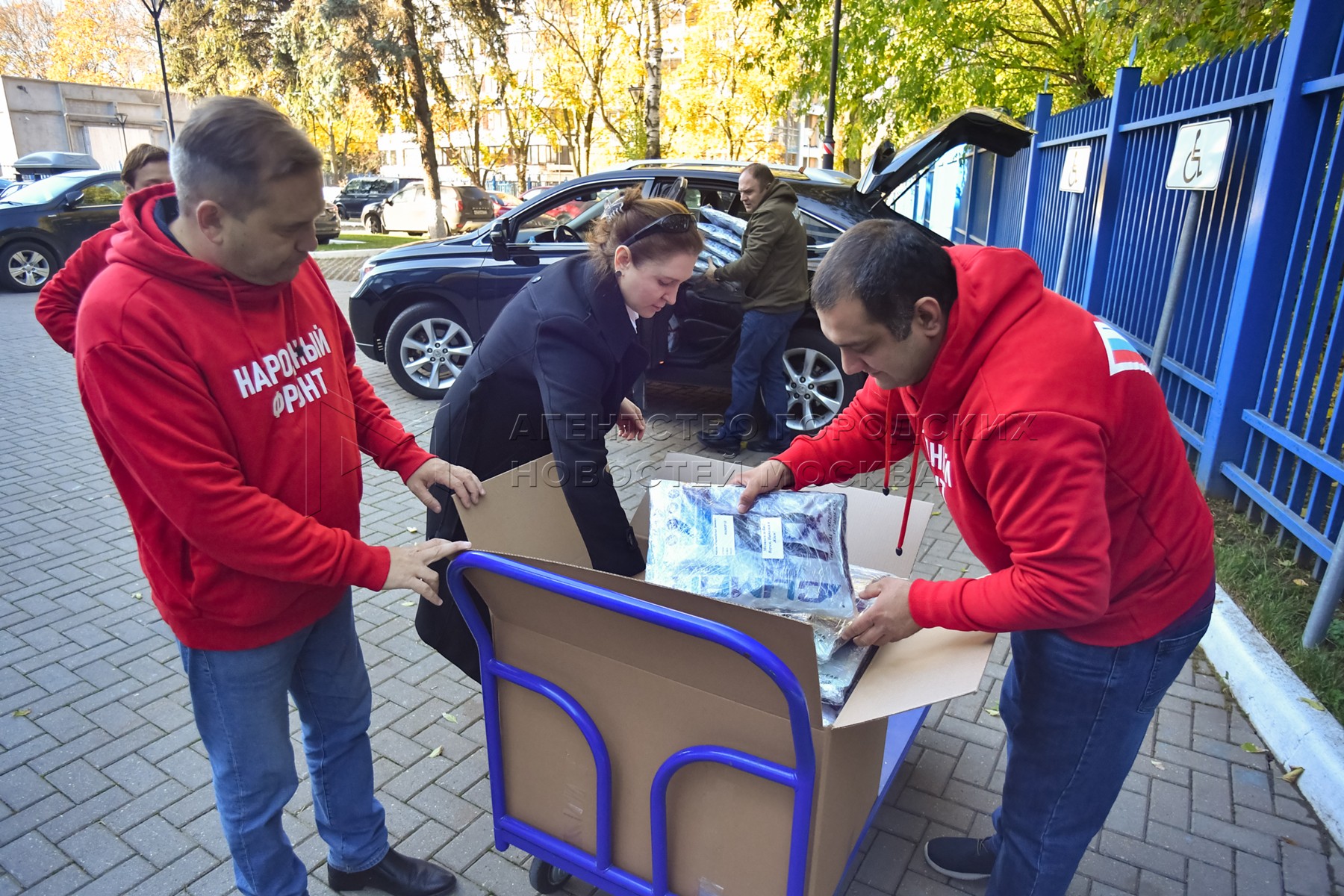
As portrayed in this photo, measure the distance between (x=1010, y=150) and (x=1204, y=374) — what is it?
2.81 meters

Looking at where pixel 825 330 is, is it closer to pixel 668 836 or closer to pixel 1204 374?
pixel 668 836

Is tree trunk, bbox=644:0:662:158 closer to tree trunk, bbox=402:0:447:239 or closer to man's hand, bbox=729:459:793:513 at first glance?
tree trunk, bbox=402:0:447:239

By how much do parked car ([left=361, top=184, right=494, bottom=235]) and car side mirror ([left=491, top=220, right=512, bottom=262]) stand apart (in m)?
15.6

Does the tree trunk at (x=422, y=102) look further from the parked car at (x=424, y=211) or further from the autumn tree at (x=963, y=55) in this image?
the autumn tree at (x=963, y=55)

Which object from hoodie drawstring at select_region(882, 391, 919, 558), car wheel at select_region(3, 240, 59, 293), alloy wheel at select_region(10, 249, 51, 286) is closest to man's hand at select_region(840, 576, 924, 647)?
hoodie drawstring at select_region(882, 391, 919, 558)

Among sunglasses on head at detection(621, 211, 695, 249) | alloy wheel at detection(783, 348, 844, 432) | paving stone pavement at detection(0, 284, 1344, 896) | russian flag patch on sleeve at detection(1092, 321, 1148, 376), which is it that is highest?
sunglasses on head at detection(621, 211, 695, 249)

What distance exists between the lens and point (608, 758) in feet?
5.90

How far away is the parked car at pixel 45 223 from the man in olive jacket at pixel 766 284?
1091 cm

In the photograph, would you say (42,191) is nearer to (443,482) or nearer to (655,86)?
(655,86)

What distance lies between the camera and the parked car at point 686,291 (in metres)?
5.93

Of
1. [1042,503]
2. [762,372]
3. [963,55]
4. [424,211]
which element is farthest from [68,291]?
[424,211]

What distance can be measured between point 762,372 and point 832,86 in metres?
10.3

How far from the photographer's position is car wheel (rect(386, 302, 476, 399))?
6.80 meters

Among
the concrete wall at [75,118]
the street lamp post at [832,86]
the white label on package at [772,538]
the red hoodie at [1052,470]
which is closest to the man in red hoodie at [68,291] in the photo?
the white label on package at [772,538]
